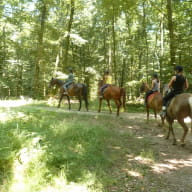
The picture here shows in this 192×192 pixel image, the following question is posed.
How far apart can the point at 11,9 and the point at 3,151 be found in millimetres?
17631

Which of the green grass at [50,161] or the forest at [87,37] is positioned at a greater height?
the forest at [87,37]

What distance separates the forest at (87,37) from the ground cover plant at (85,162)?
754 centimetres

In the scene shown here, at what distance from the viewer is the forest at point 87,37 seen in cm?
1574

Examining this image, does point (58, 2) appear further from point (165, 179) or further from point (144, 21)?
point (165, 179)

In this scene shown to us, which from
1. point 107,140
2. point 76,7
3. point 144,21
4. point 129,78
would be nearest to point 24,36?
point 76,7

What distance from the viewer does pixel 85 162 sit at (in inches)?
220

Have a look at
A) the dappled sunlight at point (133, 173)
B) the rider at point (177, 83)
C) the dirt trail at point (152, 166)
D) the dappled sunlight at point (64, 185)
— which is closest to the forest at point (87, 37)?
the rider at point (177, 83)

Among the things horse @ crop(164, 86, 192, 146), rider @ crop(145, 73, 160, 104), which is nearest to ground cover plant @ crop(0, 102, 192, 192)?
horse @ crop(164, 86, 192, 146)

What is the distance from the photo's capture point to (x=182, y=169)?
19.7 ft

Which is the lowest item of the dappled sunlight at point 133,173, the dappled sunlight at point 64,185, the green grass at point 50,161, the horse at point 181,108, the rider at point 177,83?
the dappled sunlight at point 133,173

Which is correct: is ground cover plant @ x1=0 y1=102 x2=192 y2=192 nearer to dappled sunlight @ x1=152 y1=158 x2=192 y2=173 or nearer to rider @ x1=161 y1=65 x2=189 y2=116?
dappled sunlight @ x1=152 y1=158 x2=192 y2=173

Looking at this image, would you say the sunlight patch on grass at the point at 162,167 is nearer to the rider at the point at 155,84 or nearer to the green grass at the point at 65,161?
the green grass at the point at 65,161

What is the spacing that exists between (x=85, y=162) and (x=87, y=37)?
26.9 m

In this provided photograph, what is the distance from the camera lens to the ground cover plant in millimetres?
4402
